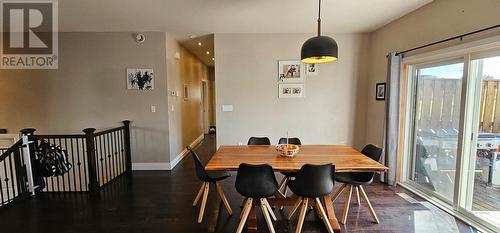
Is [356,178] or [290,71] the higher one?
[290,71]

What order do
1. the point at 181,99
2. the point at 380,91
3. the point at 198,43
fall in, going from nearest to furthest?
the point at 380,91, the point at 198,43, the point at 181,99

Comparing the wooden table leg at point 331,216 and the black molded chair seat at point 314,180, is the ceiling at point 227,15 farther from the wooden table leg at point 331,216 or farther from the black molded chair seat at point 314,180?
the wooden table leg at point 331,216

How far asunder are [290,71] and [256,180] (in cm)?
283

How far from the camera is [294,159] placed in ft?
8.37

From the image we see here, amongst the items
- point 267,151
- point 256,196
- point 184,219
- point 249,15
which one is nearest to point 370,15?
point 249,15

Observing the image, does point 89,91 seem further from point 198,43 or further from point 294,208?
point 294,208

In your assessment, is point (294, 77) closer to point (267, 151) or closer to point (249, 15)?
point (249, 15)

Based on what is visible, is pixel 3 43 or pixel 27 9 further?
pixel 3 43

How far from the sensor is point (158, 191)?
3.53 meters

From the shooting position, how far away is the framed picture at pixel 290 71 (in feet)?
14.8

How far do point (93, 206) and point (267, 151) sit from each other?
2.35 meters

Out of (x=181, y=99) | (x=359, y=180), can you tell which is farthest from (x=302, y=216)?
(x=181, y=99)

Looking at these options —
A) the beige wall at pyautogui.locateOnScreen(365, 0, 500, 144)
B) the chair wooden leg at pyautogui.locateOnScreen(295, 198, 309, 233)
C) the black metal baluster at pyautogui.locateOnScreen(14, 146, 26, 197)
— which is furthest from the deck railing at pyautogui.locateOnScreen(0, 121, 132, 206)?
the beige wall at pyautogui.locateOnScreen(365, 0, 500, 144)

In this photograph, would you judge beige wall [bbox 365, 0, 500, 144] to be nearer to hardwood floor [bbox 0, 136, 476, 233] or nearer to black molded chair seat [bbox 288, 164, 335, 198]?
hardwood floor [bbox 0, 136, 476, 233]
